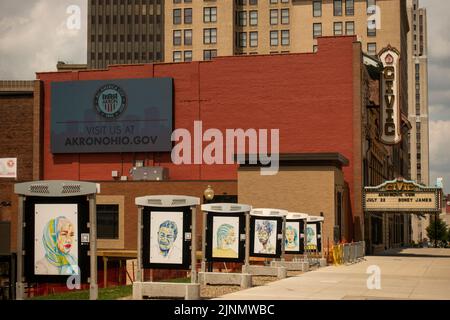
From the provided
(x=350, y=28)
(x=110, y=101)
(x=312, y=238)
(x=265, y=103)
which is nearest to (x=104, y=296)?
(x=312, y=238)

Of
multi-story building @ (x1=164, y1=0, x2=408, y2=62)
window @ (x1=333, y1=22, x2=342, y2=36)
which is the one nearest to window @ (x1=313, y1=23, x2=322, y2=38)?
multi-story building @ (x1=164, y1=0, x2=408, y2=62)

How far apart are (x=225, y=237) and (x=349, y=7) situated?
97.7 metres

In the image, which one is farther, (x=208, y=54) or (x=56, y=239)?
(x=208, y=54)

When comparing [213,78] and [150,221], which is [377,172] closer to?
[213,78]

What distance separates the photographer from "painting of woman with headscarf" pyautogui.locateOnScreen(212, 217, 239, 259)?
25625mm

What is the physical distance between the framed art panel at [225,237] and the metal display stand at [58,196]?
884cm

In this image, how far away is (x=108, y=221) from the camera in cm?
6281

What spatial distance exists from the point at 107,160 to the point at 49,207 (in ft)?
176

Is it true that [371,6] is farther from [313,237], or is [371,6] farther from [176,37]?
[313,237]

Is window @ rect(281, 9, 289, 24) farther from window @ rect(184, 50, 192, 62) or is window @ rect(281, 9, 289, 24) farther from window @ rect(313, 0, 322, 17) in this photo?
window @ rect(184, 50, 192, 62)

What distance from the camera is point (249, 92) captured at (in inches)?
2657

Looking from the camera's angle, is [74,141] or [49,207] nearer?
[49,207]

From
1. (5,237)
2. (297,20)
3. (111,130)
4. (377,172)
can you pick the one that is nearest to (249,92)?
(111,130)

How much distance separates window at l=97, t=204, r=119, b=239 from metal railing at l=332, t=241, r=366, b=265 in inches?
824
